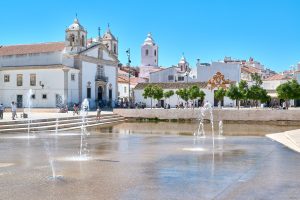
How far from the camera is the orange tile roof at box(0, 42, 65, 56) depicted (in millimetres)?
48719

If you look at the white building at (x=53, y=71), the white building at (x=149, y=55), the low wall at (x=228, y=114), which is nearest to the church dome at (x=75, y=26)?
the white building at (x=53, y=71)

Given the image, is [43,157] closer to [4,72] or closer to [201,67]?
[4,72]

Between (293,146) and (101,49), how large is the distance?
41.4 metres

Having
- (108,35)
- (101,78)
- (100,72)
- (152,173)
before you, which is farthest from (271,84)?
(152,173)

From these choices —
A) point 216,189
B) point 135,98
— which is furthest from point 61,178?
point 135,98

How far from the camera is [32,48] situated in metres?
50.4

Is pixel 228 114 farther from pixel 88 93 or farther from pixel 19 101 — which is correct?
pixel 19 101

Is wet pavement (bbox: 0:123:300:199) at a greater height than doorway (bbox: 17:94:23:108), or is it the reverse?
doorway (bbox: 17:94:23:108)

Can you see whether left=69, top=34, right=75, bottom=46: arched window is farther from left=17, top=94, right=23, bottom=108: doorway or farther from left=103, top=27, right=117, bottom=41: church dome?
left=103, top=27, right=117, bottom=41: church dome

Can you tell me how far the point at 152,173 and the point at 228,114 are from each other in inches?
1102

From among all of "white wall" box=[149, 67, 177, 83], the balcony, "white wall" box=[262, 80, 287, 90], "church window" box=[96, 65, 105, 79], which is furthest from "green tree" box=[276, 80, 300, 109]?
"white wall" box=[149, 67, 177, 83]

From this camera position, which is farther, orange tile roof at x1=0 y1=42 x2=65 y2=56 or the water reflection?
orange tile roof at x1=0 y1=42 x2=65 y2=56

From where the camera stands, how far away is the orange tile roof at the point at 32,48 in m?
48.7

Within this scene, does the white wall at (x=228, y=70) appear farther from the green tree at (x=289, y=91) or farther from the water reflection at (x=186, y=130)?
the water reflection at (x=186, y=130)
